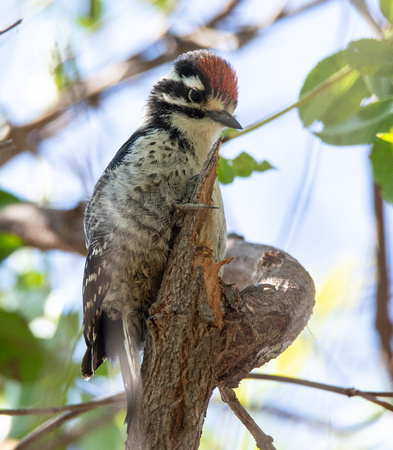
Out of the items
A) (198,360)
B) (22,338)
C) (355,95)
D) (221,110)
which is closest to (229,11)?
(221,110)

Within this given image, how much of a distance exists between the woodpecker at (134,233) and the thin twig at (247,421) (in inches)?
15.4

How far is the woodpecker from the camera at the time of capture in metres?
2.44

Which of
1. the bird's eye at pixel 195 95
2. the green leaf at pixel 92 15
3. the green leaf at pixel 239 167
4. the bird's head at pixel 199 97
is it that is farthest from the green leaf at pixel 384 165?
the green leaf at pixel 92 15

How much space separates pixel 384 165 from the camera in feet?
7.93

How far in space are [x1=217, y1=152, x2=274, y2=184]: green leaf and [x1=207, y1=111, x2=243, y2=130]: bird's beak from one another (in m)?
0.17

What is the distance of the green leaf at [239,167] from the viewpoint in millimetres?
2604

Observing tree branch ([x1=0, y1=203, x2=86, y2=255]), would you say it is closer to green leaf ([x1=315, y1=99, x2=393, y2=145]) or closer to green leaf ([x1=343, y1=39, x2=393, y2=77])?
green leaf ([x1=315, y1=99, x2=393, y2=145])

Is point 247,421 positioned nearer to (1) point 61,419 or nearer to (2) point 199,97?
(1) point 61,419

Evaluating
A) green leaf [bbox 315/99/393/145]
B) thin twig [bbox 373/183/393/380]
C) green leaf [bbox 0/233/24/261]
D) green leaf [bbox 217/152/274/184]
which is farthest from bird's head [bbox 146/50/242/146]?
green leaf [bbox 0/233/24/261]

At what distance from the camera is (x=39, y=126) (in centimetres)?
449

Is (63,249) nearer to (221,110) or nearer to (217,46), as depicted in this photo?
(221,110)

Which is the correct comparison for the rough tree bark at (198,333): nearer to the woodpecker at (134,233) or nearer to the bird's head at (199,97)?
the woodpecker at (134,233)

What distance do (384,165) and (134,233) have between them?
3.58 ft

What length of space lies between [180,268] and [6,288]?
2.55 meters
